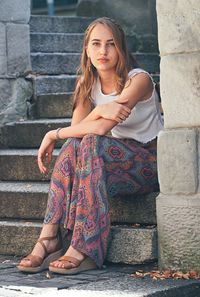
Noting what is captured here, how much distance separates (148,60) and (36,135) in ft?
6.70

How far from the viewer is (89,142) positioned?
598 centimetres

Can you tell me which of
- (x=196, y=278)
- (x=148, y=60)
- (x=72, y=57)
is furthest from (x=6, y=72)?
(x=196, y=278)

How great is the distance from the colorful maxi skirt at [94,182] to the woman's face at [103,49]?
1.61 ft

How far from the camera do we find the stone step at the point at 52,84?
8.31 meters

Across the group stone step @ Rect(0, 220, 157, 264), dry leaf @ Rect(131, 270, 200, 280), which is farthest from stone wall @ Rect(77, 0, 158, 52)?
dry leaf @ Rect(131, 270, 200, 280)

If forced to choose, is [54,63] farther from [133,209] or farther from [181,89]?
[181,89]

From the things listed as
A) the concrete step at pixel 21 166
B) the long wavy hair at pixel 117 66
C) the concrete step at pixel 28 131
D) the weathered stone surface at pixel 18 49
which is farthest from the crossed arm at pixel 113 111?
the weathered stone surface at pixel 18 49

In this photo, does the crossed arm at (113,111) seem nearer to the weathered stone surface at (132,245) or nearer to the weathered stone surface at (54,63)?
the weathered stone surface at (132,245)

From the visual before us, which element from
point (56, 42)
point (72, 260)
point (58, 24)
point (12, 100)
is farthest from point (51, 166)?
point (58, 24)

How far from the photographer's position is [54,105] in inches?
316

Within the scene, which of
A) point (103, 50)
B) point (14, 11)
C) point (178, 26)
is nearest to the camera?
point (178, 26)

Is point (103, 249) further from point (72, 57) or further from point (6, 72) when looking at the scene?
point (72, 57)

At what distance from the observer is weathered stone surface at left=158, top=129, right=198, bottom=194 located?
5.71 meters

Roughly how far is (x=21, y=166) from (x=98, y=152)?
4.77 feet
